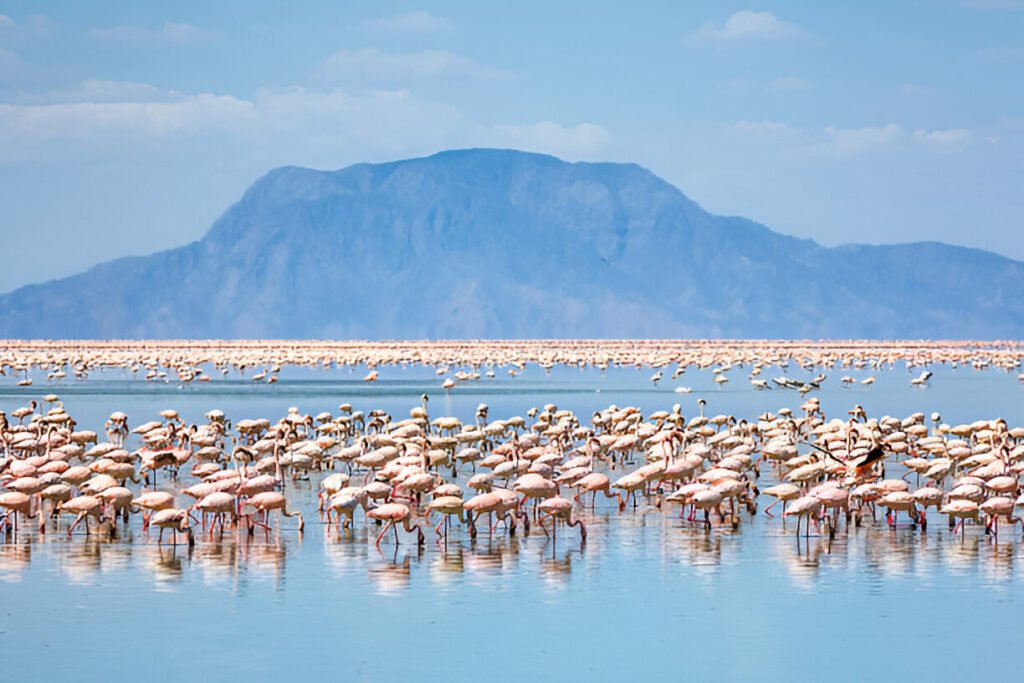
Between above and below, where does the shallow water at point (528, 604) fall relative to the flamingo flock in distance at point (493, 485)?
below

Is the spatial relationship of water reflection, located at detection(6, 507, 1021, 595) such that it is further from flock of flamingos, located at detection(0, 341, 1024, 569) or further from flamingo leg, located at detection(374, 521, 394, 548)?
flock of flamingos, located at detection(0, 341, 1024, 569)

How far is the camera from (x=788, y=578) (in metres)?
16.7

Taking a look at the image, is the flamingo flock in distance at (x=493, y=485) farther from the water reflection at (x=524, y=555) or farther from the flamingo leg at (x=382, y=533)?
the water reflection at (x=524, y=555)

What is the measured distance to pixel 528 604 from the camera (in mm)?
15430

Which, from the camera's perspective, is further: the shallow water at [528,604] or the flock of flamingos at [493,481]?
the flock of flamingos at [493,481]

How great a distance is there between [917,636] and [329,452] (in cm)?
1641

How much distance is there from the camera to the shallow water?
43.8 ft

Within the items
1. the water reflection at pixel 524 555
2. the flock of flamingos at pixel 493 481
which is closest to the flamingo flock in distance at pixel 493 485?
the flock of flamingos at pixel 493 481

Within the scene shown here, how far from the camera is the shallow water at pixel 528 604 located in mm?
13336

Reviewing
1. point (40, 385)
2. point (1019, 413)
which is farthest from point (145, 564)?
point (40, 385)

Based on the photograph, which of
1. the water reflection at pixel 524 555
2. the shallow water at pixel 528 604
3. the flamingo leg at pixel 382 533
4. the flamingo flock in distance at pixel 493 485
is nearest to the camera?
the shallow water at pixel 528 604

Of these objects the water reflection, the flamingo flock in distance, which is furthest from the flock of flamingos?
the water reflection

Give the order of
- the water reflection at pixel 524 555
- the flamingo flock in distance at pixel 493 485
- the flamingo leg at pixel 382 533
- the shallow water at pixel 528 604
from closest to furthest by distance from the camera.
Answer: the shallow water at pixel 528 604
the water reflection at pixel 524 555
the flamingo leg at pixel 382 533
the flamingo flock in distance at pixel 493 485

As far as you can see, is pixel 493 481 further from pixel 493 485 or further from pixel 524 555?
pixel 524 555
